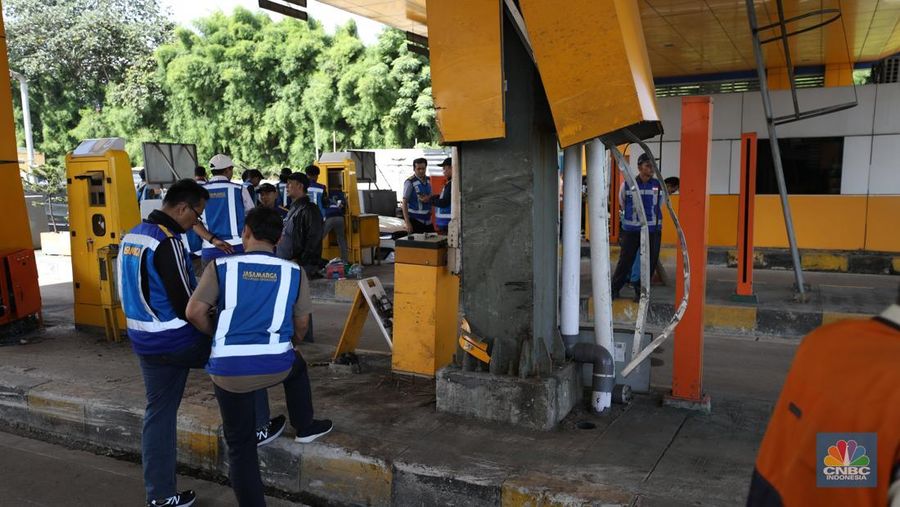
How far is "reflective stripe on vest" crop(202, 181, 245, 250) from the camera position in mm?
6973

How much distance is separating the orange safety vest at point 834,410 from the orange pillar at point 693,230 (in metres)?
3.16

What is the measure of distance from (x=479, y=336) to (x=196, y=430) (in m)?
2.05

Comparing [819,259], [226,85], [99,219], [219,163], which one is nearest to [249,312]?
[219,163]

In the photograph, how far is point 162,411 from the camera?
3.91m

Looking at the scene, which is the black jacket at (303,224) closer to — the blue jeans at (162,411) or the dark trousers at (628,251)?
the dark trousers at (628,251)

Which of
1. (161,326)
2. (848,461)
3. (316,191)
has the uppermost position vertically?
(316,191)

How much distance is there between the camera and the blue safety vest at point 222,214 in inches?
275

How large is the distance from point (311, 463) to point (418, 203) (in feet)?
23.8

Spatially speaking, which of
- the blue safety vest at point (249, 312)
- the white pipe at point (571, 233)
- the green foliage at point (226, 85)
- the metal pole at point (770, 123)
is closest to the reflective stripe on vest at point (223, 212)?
the blue safety vest at point (249, 312)

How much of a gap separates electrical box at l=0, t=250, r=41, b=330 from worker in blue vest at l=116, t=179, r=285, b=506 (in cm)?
443

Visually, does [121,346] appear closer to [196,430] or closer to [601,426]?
[196,430]

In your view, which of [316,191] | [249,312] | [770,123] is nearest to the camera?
[249,312]

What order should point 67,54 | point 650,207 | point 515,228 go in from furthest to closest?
point 67,54
point 650,207
point 515,228

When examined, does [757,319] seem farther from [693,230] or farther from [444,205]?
[444,205]
